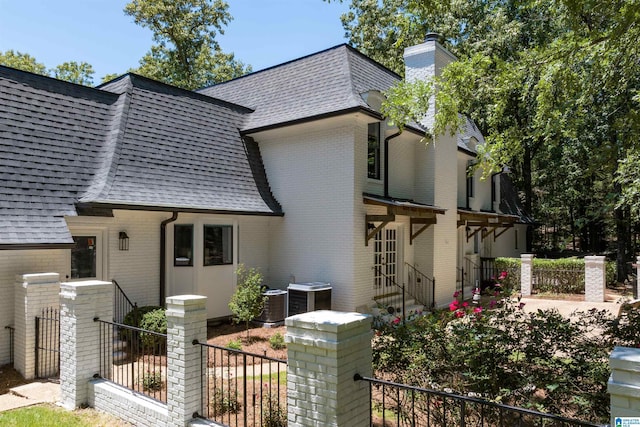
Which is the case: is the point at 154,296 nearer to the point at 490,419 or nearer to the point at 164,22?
the point at 490,419

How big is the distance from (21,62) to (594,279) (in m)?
37.6

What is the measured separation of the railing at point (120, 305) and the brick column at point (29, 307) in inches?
74.0

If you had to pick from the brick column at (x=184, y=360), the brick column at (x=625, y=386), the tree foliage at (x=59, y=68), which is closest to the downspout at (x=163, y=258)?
the brick column at (x=184, y=360)

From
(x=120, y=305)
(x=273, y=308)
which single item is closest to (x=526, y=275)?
(x=273, y=308)

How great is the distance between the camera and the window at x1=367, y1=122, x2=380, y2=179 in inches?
505

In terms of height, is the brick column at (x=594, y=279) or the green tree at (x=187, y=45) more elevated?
the green tree at (x=187, y=45)

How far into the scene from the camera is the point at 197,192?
11305mm

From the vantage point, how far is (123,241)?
994 cm

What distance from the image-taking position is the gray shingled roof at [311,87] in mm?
12391

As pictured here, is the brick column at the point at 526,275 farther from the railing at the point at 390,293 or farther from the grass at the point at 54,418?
the grass at the point at 54,418

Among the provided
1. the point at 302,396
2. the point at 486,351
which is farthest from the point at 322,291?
the point at 302,396

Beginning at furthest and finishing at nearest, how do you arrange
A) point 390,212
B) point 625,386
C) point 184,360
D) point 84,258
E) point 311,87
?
1. point 311,87
2. point 390,212
3. point 84,258
4. point 184,360
5. point 625,386

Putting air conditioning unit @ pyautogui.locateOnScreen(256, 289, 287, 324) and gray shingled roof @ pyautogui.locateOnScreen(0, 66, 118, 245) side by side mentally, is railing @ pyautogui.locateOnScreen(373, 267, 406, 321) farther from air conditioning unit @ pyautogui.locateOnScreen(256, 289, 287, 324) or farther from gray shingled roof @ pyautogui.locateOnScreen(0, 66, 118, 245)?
gray shingled roof @ pyautogui.locateOnScreen(0, 66, 118, 245)

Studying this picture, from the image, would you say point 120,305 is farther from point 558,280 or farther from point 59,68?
point 59,68
